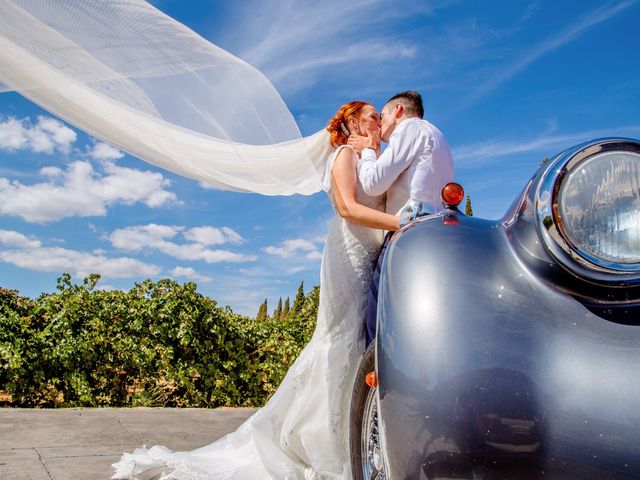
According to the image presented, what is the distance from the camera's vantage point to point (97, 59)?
2164mm

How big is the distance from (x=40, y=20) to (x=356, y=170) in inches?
58.2

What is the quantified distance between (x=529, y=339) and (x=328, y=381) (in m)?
1.70

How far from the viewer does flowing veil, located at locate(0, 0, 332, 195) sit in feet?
6.67

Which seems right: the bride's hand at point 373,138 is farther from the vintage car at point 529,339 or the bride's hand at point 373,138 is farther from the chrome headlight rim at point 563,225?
the chrome headlight rim at point 563,225

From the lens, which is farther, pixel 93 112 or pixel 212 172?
pixel 212 172

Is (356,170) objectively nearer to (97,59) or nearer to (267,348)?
(97,59)

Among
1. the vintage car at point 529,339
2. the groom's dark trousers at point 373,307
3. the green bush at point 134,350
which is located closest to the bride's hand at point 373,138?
the groom's dark trousers at point 373,307

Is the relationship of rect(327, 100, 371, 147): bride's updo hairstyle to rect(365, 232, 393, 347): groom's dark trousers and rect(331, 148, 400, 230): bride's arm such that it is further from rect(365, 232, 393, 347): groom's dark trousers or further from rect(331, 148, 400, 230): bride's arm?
rect(365, 232, 393, 347): groom's dark trousers

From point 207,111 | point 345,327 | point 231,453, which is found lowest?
point 231,453

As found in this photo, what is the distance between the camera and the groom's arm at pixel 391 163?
242 centimetres

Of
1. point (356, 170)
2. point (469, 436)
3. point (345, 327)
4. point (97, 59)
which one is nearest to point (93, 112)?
point (97, 59)

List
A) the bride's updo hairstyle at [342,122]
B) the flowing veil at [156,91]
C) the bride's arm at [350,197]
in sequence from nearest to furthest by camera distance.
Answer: the flowing veil at [156,91] < the bride's arm at [350,197] < the bride's updo hairstyle at [342,122]

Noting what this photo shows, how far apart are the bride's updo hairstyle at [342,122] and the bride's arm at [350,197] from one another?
10.8 inches

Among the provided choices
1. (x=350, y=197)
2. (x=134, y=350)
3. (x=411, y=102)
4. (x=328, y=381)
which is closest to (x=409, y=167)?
(x=350, y=197)
